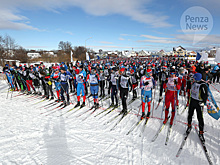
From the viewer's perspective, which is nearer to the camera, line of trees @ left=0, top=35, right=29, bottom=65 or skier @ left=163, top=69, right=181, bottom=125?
skier @ left=163, top=69, right=181, bottom=125

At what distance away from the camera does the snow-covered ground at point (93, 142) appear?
3.41 m

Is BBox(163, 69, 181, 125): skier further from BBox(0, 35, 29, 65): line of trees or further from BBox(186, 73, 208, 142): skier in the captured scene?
BBox(0, 35, 29, 65): line of trees

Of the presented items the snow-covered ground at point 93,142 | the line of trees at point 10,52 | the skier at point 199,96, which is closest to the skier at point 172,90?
the skier at point 199,96

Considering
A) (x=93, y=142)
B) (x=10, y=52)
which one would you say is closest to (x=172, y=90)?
(x=93, y=142)

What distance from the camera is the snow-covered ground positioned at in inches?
134

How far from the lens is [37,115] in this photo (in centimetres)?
633

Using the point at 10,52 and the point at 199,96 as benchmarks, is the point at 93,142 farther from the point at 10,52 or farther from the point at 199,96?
the point at 10,52

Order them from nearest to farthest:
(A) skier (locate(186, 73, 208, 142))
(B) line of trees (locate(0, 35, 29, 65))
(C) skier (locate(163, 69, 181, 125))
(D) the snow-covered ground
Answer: (D) the snow-covered ground → (A) skier (locate(186, 73, 208, 142)) → (C) skier (locate(163, 69, 181, 125)) → (B) line of trees (locate(0, 35, 29, 65))

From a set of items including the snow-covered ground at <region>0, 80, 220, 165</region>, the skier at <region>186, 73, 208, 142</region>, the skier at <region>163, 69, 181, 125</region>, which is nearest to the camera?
the snow-covered ground at <region>0, 80, 220, 165</region>

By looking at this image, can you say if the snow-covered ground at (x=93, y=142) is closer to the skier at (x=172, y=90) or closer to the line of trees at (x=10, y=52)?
the skier at (x=172, y=90)

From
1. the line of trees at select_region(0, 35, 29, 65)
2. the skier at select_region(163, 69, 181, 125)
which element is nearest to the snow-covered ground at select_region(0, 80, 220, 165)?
the skier at select_region(163, 69, 181, 125)

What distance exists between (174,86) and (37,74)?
9.58 meters

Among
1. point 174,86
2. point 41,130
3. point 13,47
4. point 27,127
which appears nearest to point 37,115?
point 27,127

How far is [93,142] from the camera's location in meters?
4.14
